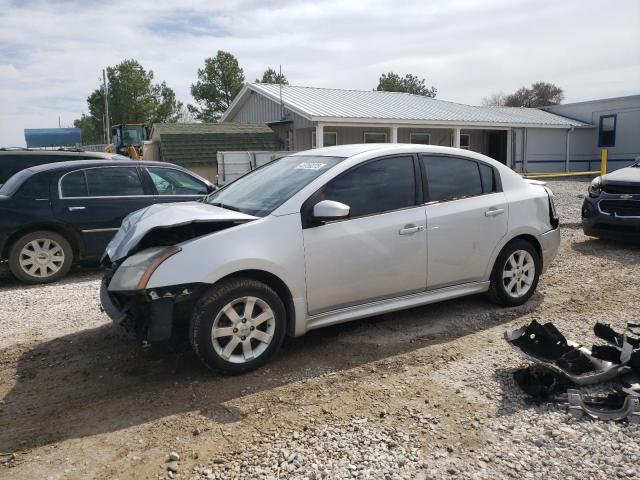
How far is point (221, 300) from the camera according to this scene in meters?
3.81

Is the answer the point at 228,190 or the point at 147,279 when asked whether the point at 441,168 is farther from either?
the point at 147,279

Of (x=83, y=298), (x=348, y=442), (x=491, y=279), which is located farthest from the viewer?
(x=83, y=298)

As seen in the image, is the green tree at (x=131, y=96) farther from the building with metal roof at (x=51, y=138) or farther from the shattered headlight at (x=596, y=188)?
the shattered headlight at (x=596, y=188)

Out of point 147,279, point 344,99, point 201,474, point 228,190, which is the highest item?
point 344,99

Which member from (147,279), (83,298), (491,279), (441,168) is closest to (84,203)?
(83,298)

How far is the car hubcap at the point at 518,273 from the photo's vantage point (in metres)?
5.43

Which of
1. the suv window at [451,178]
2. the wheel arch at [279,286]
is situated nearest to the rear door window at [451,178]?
the suv window at [451,178]

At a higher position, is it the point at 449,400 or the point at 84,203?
the point at 84,203

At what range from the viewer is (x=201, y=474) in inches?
112

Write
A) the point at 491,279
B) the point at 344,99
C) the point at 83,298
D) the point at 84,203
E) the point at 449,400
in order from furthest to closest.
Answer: the point at 344,99, the point at 84,203, the point at 83,298, the point at 491,279, the point at 449,400

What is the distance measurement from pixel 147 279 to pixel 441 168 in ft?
9.47

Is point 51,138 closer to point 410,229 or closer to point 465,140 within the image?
point 465,140

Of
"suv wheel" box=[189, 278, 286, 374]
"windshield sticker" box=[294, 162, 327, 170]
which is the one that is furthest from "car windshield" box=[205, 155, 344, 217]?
"suv wheel" box=[189, 278, 286, 374]

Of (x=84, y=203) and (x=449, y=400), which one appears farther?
(x=84, y=203)
